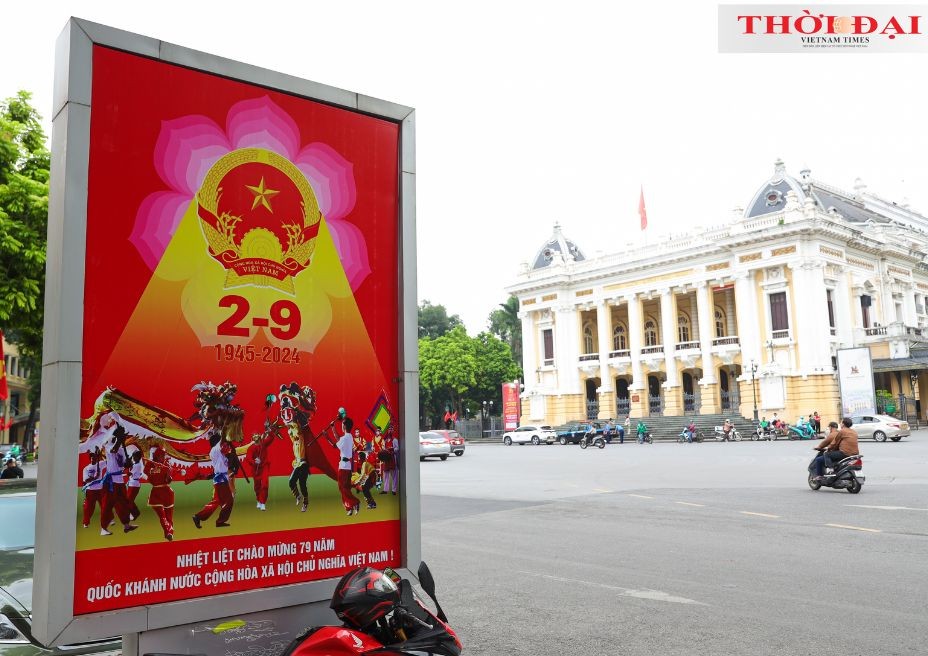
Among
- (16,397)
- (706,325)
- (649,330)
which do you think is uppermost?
(649,330)

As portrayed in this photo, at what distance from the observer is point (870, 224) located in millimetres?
49688

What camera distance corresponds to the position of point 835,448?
45.7 feet

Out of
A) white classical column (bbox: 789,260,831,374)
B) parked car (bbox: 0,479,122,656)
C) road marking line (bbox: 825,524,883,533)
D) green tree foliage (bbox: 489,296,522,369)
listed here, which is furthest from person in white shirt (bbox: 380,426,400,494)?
green tree foliage (bbox: 489,296,522,369)

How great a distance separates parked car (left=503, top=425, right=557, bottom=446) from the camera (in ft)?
155

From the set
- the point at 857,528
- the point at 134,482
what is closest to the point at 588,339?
the point at 857,528

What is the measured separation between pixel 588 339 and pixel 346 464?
57.6 m

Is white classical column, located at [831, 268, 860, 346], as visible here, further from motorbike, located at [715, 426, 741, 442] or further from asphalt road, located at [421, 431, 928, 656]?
asphalt road, located at [421, 431, 928, 656]

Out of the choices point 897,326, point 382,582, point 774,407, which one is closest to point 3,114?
point 382,582

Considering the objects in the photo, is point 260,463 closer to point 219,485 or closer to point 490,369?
point 219,485

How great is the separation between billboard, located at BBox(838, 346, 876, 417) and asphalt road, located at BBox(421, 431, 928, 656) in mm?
22995

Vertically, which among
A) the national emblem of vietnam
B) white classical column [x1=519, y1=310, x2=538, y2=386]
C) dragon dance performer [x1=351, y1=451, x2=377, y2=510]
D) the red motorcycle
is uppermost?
white classical column [x1=519, y1=310, x2=538, y2=386]

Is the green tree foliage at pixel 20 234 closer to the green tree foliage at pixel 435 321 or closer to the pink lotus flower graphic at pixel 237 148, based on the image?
the pink lotus flower graphic at pixel 237 148

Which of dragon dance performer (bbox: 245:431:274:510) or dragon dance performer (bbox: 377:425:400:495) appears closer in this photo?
dragon dance performer (bbox: 245:431:274:510)

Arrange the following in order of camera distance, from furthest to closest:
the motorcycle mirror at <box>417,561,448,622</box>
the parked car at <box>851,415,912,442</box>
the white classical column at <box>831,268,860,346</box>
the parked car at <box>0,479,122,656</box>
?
the white classical column at <box>831,268,860,346</box> → the parked car at <box>851,415,912,442</box> → the parked car at <box>0,479,122,656</box> → the motorcycle mirror at <box>417,561,448,622</box>
